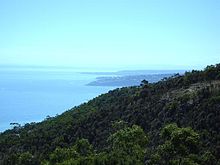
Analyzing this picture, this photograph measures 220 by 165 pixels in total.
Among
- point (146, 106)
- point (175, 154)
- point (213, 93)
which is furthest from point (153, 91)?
point (175, 154)

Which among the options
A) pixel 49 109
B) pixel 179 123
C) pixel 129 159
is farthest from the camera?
pixel 49 109

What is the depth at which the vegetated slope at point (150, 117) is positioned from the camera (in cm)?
3006

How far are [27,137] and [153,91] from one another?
14.1 metres

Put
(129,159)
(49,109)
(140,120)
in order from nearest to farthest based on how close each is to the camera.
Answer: (129,159) → (140,120) → (49,109)

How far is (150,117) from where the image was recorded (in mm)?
35312

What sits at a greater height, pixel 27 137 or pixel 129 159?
pixel 129 159

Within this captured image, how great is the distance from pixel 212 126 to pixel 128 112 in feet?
40.8

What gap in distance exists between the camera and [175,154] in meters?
23.3

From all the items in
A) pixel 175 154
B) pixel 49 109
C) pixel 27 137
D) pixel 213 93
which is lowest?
pixel 49 109

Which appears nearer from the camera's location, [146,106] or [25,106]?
[146,106]

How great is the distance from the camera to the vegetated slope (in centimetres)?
3006

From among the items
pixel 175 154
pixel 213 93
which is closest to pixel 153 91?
pixel 213 93

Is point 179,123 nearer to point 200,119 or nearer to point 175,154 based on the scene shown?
point 200,119

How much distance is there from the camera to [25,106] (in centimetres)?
14100
